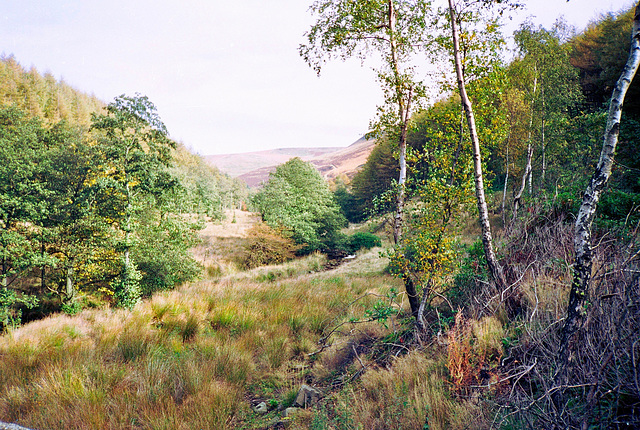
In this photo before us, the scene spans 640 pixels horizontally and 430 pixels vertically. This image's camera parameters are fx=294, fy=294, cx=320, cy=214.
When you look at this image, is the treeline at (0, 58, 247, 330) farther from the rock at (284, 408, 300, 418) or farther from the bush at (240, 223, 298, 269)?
the rock at (284, 408, 300, 418)

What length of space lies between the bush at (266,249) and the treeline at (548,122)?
41.3 feet

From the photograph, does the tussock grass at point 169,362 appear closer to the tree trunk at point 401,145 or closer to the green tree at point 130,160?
the tree trunk at point 401,145

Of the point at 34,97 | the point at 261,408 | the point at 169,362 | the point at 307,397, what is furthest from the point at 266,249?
the point at 34,97

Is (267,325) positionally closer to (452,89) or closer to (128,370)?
(128,370)

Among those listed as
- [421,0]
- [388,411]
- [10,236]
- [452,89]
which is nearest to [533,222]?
[452,89]

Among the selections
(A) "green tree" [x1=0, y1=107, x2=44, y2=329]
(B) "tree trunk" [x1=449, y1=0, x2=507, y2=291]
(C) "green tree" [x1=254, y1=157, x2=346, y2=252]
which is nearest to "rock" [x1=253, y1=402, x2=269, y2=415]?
(B) "tree trunk" [x1=449, y1=0, x2=507, y2=291]

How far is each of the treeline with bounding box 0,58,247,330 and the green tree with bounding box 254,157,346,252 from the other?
33.4 feet

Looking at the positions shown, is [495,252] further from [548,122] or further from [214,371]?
[548,122]

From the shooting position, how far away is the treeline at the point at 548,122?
5793 millimetres

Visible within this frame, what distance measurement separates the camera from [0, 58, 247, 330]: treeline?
12898 mm

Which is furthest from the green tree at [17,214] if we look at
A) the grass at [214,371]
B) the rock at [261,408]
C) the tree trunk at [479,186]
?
the tree trunk at [479,186]

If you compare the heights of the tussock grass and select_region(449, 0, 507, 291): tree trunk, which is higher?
select_region(449, 0, 507, 291): tree trunk

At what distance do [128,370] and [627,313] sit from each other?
5994mm

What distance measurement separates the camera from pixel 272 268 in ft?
67.3
